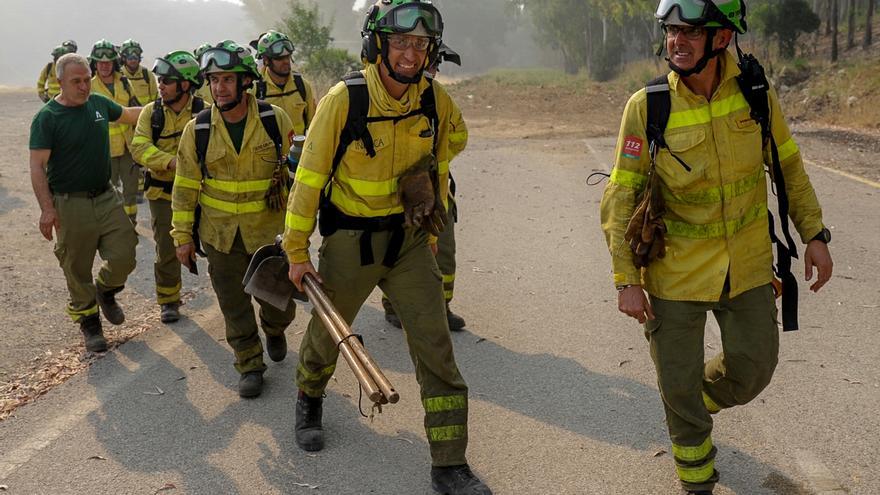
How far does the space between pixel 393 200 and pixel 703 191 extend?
1.48m

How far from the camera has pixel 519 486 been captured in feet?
14.4

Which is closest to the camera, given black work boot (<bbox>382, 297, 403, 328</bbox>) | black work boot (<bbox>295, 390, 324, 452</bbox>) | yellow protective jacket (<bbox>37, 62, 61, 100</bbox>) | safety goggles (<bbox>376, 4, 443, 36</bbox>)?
safety goggles (<bbox>376, 4, 443, 36</bbox>)

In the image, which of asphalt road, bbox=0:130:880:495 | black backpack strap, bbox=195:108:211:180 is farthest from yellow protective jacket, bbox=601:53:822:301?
black backpack strap, bbox=195:108:211:180

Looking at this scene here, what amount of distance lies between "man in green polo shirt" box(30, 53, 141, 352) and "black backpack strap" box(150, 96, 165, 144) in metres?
0.40

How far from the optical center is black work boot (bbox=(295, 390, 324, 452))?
4871 mm

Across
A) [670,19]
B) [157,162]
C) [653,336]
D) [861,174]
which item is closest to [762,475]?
[653,336]

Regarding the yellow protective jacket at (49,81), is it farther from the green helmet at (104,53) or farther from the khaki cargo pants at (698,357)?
the khaki cargo pants at (698,357)

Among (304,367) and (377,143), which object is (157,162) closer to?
(304,367)

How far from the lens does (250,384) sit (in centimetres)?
568

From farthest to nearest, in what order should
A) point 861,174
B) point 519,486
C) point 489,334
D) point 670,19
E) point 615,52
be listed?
point 615,52 < point 861,174 < point 489,334 < point 519,486 < point 670,19

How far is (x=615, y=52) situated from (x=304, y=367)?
196ft

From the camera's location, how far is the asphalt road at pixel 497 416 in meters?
4.48

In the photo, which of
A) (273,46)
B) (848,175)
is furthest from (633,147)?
(848,175)

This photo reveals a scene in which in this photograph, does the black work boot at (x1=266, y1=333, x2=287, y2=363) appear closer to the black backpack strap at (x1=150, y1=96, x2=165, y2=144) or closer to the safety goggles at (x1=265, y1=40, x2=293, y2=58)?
the black backpack strap at (x1=150, y1=96, x2=165, y2=144)
